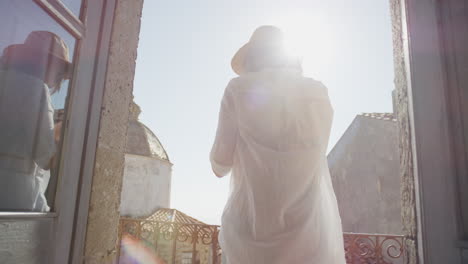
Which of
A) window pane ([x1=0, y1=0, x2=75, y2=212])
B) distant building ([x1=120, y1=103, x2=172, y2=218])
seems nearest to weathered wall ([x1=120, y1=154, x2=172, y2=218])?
distant building ([x1=120, y1=103, x2=172, y2=218])

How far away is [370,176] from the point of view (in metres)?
9.66

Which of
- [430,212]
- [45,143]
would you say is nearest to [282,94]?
[430,212]

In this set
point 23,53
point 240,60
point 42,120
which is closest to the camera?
point 23,53

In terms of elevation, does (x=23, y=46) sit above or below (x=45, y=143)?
above

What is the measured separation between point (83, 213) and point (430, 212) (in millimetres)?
1615

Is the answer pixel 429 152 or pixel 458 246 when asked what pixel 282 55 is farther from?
pixel 458 246

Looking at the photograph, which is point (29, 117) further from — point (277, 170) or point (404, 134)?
point (404, 134)

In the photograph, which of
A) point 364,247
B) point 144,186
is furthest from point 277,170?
point 144,186

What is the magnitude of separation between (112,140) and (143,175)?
60.6ft

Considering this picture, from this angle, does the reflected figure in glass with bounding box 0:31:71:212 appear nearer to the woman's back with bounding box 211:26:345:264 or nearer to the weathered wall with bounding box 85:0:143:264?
the weathered wall with bounding box 85:0:143:264

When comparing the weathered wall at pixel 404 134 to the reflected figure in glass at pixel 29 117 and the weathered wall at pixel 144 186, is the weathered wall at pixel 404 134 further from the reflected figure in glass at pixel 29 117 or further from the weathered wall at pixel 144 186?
the weathered wall at pixel 144 186

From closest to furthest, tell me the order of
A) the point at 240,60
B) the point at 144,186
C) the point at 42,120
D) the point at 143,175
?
1. the point at 42,120
2. the point at 240,60
3. the point at 144,186
4. the point at 143,175

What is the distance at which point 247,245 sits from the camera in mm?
1862

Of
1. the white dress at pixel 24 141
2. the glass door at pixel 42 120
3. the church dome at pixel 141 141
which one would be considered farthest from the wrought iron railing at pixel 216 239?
the church dome at pixel 141 141
